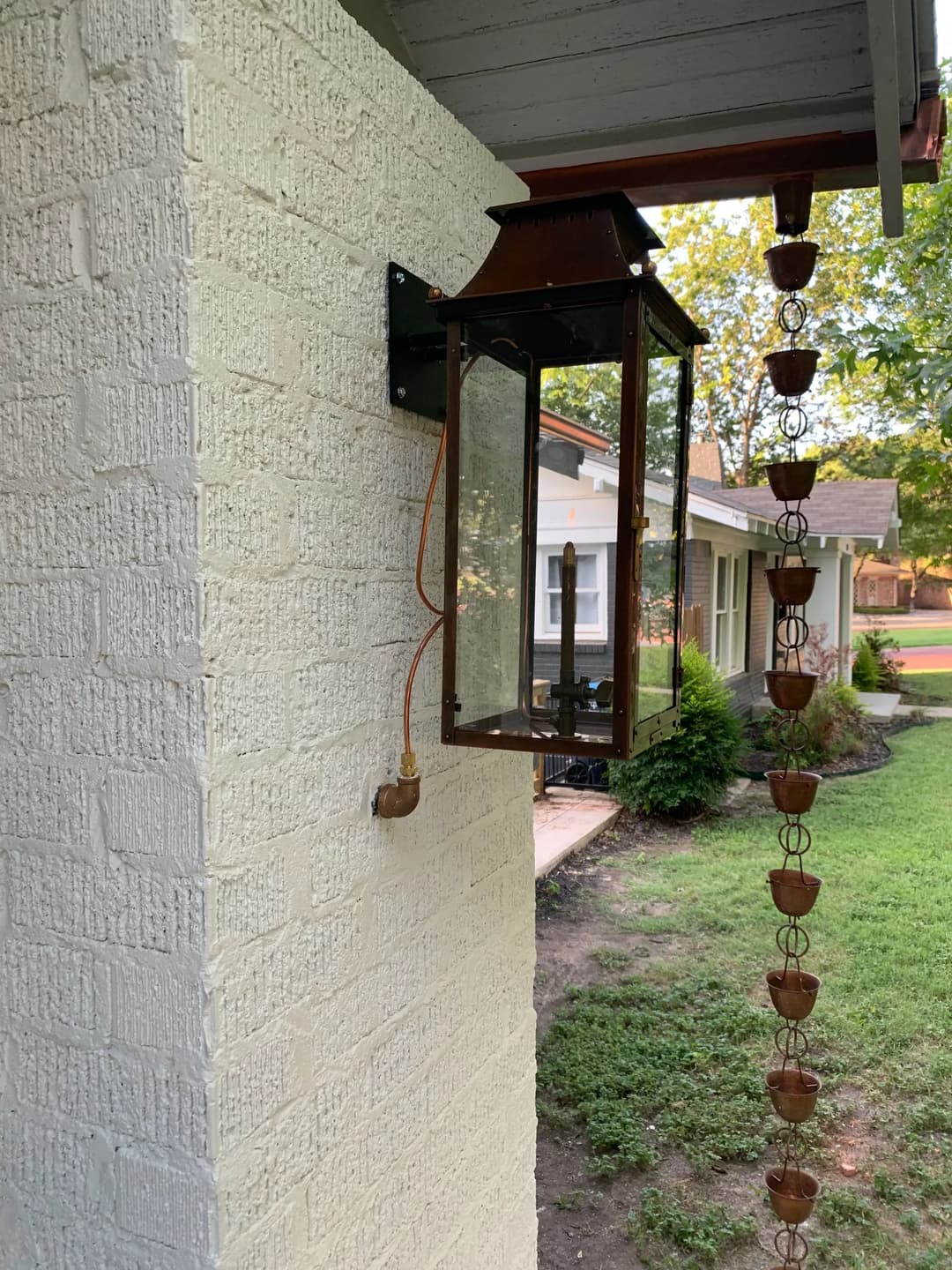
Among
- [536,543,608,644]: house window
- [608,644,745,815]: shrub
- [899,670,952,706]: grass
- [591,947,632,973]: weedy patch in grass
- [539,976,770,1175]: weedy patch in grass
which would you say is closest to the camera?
[536,543,608,644]: house window

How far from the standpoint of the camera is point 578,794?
8.24 metres

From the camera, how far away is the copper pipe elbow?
1.35 meters

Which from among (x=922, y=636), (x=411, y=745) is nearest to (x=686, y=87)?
(x=411, y=745)

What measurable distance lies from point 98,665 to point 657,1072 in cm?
335

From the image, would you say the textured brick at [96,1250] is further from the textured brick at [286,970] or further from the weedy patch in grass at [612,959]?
the weedy patch in grass at [612,959]

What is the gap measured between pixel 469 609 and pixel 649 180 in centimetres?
129

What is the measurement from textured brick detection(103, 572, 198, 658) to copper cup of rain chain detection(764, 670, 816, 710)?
1210 mm

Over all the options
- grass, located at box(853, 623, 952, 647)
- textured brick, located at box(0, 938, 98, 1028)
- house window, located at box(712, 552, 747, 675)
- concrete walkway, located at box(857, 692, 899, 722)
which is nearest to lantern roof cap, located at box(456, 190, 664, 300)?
textured brick, located at box(0, 938, 98, 1028)

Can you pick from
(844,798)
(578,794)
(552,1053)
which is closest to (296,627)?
(552,1053)

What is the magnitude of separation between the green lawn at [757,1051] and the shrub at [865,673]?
8318 millimetres

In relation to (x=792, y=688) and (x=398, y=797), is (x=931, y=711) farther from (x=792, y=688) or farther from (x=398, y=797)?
(x=398, y=797)

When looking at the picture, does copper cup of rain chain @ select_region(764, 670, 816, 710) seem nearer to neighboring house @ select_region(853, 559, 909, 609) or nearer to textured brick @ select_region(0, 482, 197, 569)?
textured brick @ select_region(0, 482, 197, 569)

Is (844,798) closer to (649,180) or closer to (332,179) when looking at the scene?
(649,180)

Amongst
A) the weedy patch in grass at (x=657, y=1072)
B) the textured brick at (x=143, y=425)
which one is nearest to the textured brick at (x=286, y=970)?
the textured brick at (x=143, y=425)
